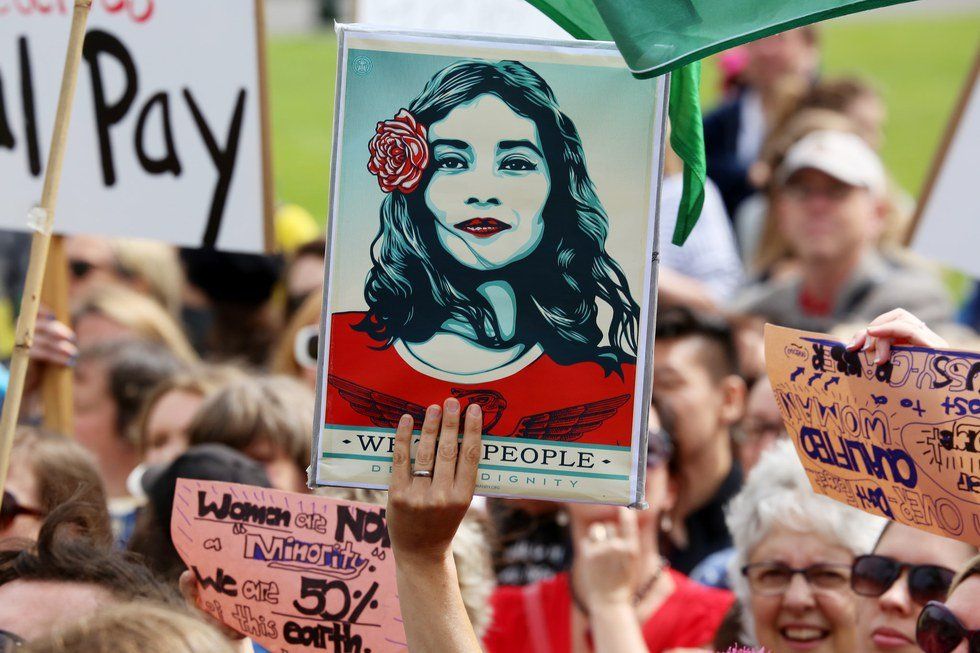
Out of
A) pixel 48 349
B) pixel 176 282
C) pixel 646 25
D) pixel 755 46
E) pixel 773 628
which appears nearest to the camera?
pixel 646 25

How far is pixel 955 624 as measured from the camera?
234cm

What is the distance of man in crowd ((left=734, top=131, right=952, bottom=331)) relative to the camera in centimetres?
535

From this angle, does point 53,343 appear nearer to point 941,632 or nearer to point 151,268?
point 941,632

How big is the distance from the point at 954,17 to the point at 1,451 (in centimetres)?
2797

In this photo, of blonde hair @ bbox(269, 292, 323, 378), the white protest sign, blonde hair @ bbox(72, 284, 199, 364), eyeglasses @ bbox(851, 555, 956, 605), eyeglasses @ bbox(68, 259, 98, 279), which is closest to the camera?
eyeglasses @ bbox(851, 555, 956, 605)

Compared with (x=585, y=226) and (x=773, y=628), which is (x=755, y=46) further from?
(x=585, y=226)

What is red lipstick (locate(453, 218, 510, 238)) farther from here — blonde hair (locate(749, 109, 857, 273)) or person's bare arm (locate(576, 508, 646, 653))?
blonde hair (locate(749, 109, 857, 273))

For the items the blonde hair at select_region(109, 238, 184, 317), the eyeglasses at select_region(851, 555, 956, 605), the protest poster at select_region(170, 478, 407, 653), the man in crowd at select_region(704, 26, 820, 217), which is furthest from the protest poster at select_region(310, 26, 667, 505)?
the man in crowd at select_region(704, 26, 820, 217)

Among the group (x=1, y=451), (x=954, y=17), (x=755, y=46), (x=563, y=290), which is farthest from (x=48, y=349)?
(x=954, y=17)

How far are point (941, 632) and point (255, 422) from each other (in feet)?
6.44

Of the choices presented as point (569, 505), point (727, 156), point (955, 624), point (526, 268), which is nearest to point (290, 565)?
point (526, 268)

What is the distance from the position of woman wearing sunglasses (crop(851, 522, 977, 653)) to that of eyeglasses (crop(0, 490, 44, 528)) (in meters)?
1.74

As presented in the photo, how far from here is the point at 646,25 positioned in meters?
2.25

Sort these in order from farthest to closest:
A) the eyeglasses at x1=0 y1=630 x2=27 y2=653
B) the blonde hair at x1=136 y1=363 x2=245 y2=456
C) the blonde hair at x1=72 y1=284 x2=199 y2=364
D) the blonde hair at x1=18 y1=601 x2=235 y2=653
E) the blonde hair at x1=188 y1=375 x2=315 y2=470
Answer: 1. the blonde hair at x1=72 y1=284 x2=199 y2=364
2. the blonde hair at x1=136 y1=363 x2=245 y2=456
3. the blonde hair at x1=188 y1=375 x2=315 y2=470
4. the eyeglasses at x1=0 y1=630 x2=27 y2=653
5. the blonde hair at x1=18 y1=601 x2=235 y2=653
